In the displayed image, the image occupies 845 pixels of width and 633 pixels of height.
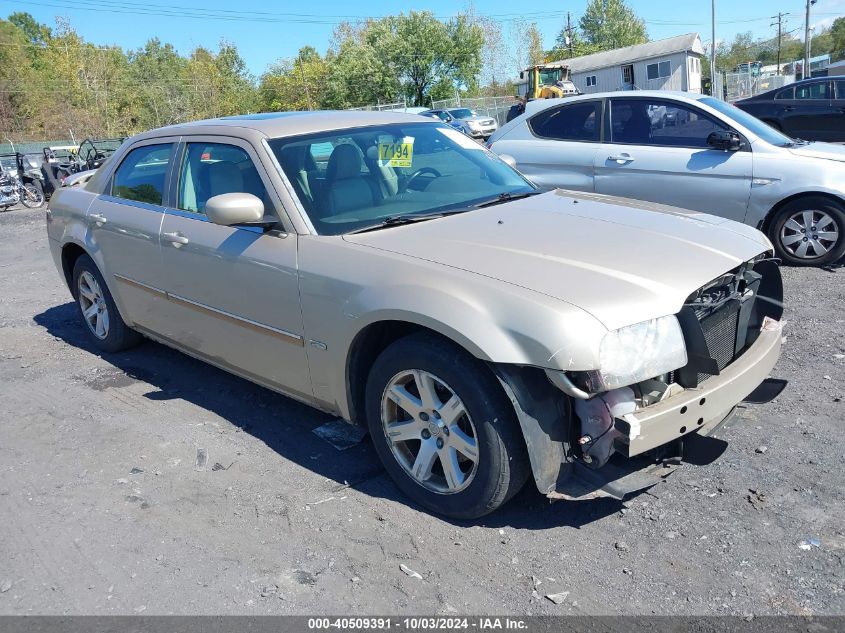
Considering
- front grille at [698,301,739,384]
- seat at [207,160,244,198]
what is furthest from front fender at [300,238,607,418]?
seat at [207,160,244,198]

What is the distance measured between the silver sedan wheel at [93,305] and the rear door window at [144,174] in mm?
819

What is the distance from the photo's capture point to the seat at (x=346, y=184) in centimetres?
387

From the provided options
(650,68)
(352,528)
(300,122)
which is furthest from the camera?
(650,68)

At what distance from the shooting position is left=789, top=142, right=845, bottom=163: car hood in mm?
6868

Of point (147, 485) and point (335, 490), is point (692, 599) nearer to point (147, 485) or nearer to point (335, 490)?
point (335, 490)

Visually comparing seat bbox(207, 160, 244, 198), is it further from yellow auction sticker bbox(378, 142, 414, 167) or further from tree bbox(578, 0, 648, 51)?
tree bbox(578, 0, 648, 51)

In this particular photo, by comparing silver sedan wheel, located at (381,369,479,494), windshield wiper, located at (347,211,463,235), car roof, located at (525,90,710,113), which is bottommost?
silver sedan wheel, located at (381,369,479,494)

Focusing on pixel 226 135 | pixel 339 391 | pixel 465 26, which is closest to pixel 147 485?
pixel 339 391

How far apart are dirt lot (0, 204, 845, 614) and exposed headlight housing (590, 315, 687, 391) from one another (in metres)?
0.77

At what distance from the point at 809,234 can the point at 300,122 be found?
5.04m

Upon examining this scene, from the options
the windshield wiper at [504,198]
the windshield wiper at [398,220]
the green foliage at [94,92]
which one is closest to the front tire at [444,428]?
the windshield wiper at [398,220]

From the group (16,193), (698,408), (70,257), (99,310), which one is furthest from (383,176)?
(16,193)

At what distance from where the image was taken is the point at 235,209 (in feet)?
12.0

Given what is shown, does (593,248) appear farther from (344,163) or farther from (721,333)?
(344,163)
